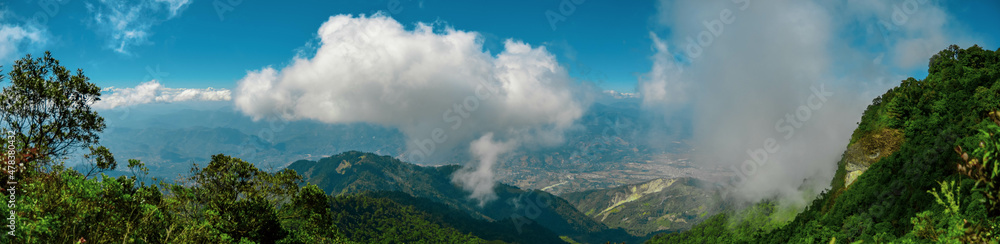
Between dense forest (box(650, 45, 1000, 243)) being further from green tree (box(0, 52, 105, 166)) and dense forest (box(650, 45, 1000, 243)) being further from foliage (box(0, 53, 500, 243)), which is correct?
green tree (box(0, 52, 105, 166))

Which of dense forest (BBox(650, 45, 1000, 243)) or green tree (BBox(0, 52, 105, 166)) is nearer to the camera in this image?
green tree (BBox(0, 52, 105, 166))

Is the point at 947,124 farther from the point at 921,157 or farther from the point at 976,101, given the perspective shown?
the point at 921,157

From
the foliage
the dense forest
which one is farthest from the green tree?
the dense forest

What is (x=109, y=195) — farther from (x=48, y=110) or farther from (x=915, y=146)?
(x=915, y=146)

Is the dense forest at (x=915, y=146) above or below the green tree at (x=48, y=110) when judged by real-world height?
above

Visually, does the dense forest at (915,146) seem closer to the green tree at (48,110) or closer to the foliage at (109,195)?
the foliage at (109,195)

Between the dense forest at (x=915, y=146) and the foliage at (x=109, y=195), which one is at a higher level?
the dense forest at (x=915, y=146)

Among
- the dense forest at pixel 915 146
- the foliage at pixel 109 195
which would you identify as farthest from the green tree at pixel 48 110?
the dense forest at pixel 915 146

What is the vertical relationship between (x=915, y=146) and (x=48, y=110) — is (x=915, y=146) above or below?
above

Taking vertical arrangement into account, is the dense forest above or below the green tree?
above

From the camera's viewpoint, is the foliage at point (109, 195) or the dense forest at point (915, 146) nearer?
the foliage at point (109, 195)

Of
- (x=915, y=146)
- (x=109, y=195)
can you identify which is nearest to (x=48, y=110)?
(x=109, y=195)
